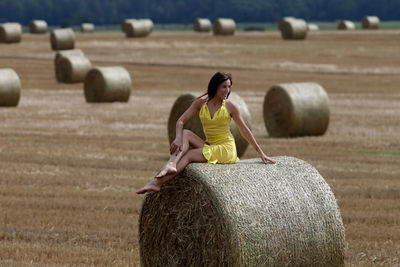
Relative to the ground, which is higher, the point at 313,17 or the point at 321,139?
the point at 321,139

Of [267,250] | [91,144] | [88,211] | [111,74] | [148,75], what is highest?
[267,250]

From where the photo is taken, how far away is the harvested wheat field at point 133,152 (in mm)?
10258

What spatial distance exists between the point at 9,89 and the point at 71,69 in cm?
982

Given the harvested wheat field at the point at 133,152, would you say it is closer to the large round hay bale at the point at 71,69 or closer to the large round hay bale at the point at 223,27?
the large round hay bale at the point at 71,69

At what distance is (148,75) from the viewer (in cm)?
3847

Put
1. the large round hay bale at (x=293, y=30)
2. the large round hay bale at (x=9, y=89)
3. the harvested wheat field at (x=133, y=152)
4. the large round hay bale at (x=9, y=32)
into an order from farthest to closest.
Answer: the large round hay bale at (x=293, y=30) → the large round hay bale at (x=9, y=32) → the large round hay bale at (x=9, y=89) → the harvested wheat field at (x=133, y=152)

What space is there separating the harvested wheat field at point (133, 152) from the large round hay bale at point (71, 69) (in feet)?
1.26

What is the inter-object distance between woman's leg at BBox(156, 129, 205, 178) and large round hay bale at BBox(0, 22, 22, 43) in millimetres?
47402

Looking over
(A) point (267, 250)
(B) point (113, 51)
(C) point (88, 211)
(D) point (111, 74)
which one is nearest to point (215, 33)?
(B) point (113, 51)

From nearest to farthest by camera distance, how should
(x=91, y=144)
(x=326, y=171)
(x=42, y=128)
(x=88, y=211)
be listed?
(x=88, y=211), (x=326, y=171), (x=91, y=144), (x=42, y=128)

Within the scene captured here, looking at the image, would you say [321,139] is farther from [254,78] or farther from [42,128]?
[254,78]

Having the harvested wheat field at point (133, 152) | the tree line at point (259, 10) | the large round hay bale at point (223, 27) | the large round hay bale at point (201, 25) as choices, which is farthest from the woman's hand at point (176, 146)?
the tree line at point (259, 10)

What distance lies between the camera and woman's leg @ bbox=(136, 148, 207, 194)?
805cm

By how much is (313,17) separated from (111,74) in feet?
507
